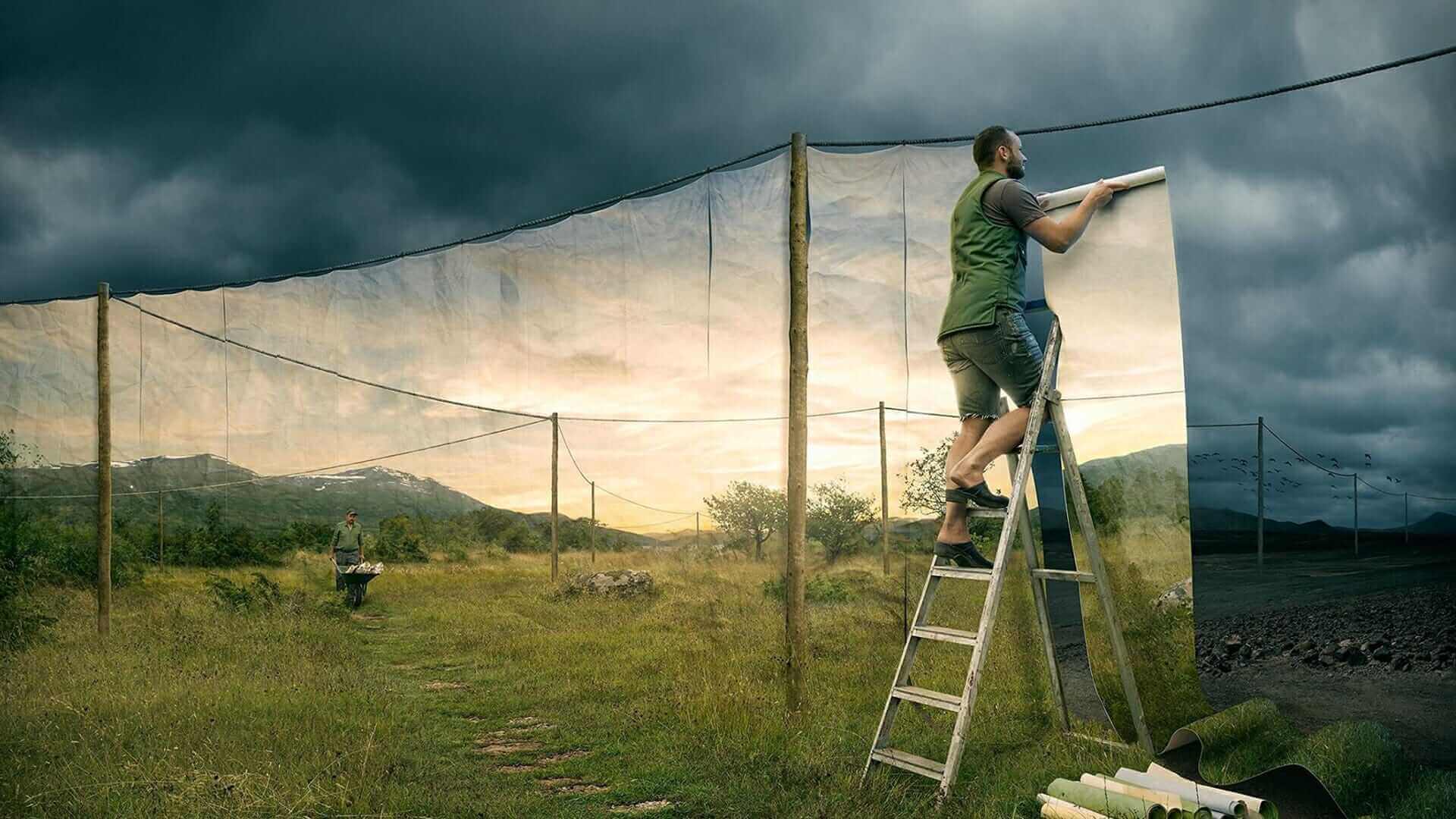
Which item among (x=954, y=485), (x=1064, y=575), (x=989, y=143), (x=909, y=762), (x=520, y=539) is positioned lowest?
(x=909, y=762)

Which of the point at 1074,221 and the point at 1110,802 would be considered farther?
the point at 1074,221

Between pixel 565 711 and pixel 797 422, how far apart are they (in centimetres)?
238

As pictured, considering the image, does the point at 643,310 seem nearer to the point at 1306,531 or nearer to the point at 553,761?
the point at 553,761

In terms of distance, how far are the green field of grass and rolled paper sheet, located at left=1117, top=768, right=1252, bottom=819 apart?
0.40 m

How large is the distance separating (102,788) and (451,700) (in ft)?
8.01

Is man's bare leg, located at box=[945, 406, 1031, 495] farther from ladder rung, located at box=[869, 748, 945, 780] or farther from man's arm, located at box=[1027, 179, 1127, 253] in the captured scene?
ladder rung, located at box=[869, 748, 945, 780]


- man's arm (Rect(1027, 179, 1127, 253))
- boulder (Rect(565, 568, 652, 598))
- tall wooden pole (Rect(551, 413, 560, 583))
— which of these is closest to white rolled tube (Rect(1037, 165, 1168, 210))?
man's arm (Rect(1027, 179, 1127, 253))

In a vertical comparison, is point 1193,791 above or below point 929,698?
below

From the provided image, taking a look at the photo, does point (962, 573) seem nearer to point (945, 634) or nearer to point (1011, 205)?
point (945, 634)

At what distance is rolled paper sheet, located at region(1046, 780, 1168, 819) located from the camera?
3.38 metres

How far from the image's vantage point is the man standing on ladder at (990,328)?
4375 millimetres

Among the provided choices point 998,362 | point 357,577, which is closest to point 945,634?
point 998,362

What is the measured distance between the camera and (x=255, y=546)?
980 centimetres

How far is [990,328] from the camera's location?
173 inches
